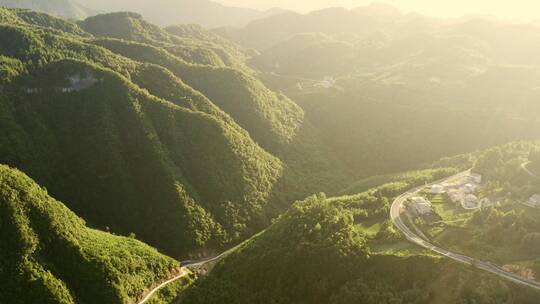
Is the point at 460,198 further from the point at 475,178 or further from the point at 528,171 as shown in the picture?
the point at 528,171

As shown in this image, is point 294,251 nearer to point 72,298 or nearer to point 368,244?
point 368,244

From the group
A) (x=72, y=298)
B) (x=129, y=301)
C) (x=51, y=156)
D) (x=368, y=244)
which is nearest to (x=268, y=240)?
(x=368, y=244)

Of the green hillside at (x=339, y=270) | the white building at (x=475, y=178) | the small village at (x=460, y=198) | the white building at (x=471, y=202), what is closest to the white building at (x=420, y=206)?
the small village at (x=460, y=198)

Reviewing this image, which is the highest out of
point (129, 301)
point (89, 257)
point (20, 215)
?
point (20, 215)

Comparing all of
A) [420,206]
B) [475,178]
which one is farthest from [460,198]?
[475,178]

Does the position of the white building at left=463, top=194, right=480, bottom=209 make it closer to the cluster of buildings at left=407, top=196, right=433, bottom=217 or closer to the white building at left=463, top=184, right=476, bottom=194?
the white building at left=463, top=184, right=476, bottom=194

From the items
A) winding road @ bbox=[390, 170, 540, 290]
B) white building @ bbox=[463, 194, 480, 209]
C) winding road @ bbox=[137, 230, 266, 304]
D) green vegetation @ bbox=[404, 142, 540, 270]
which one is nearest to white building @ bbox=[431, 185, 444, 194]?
green vegetation @ bbox=[404, 142, 540, 270]
